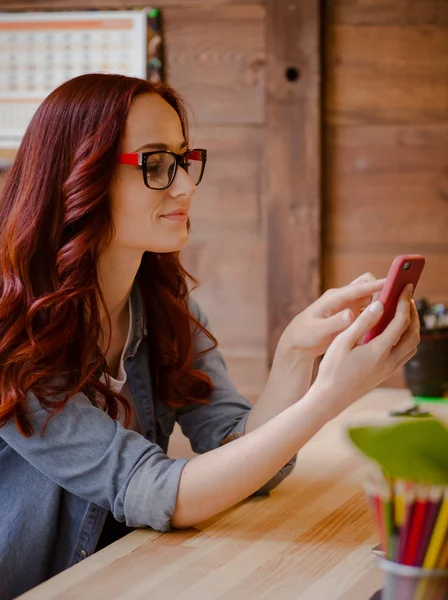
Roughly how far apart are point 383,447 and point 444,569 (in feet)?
0.52

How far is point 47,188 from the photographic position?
1.41 meters

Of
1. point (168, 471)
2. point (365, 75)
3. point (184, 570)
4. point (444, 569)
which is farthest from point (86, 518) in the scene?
point (365, 75)

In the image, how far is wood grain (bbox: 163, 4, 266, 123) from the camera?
342cm

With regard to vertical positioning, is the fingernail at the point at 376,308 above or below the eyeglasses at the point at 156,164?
below

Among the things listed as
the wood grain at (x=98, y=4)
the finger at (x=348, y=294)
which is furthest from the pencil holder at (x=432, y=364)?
the wood grain at (x=98, y=4)

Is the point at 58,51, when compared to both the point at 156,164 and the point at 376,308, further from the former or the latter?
the point at 376,308

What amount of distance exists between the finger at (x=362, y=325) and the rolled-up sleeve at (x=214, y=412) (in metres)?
0.40

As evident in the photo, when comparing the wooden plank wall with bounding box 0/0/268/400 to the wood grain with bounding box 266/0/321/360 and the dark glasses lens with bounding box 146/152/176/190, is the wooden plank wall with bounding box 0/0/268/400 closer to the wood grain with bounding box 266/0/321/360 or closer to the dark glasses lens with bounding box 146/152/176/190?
the wood grain with bounding box 266/0/321/360

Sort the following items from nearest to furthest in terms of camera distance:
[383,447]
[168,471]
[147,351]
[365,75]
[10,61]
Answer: [383,447], [168,471], [147,351], [365,75], [10,61]

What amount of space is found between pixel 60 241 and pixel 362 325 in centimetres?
51

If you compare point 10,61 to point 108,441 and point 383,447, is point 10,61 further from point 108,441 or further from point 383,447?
point 383,447

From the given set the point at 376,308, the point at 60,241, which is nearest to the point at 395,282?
the point at 376,308

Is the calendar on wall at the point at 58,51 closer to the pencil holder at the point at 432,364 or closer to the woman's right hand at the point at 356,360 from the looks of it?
the pencil holder at the point at 432,364

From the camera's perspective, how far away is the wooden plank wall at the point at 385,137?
130 inches
